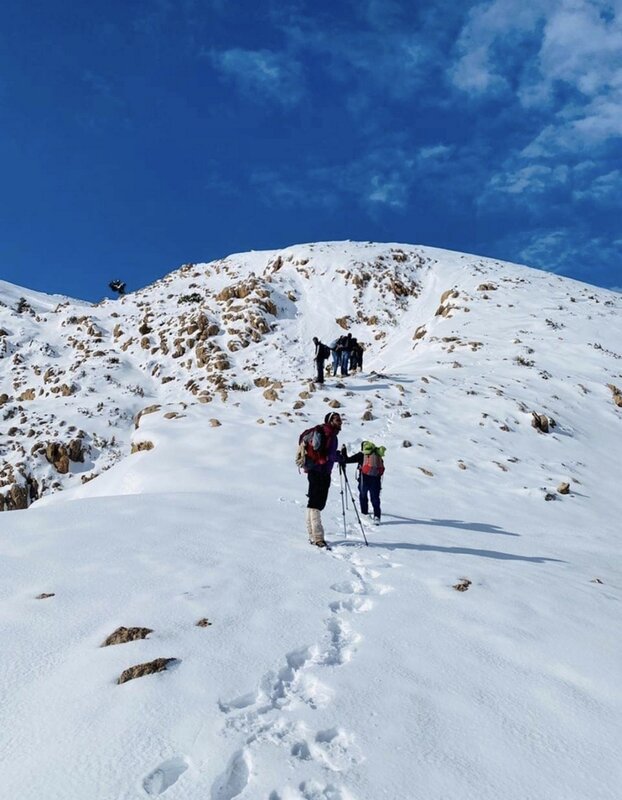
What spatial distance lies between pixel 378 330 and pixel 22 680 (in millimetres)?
39997

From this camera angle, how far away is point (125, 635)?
4.58 meters

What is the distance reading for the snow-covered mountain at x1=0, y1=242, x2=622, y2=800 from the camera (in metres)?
3.17

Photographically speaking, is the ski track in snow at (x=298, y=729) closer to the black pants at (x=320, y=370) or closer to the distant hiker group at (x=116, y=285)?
the black pants at (x=320, y=370)

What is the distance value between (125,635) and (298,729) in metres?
1.94

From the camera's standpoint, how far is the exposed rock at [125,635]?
177 inches

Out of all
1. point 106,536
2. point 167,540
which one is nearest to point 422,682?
point 167,540

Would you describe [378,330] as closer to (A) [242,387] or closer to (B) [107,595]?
(A) [242,387]

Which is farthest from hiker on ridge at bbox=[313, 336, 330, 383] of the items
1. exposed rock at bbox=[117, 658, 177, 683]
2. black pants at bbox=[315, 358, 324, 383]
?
exposed rock at bbox=[117, 658, 177, 683]

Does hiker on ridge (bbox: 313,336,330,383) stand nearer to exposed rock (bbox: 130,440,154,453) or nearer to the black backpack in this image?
the black backpack

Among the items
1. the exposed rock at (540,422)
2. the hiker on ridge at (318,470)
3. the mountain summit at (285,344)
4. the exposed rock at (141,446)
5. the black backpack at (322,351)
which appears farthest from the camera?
the mountain summit at (285,344)

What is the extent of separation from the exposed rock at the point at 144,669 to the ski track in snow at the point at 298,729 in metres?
0.69

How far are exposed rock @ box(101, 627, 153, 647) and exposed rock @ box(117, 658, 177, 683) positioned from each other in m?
0.52

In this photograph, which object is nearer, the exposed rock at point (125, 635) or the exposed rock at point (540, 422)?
the exposed rock at point (125, 635)

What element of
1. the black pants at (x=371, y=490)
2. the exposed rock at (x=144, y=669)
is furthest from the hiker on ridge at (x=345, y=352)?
the exposed rock at (x=144, y=669)
